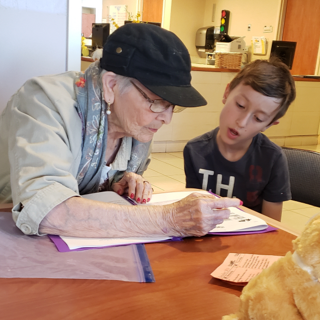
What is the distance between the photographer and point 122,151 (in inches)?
55.1

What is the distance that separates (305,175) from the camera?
5.36 ft

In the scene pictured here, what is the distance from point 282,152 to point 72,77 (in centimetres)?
94

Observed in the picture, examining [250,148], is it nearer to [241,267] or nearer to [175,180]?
[241,267]

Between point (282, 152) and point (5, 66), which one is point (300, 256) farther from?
point (5, 66)

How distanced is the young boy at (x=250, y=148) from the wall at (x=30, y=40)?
708mm

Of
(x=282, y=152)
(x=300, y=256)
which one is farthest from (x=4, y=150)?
(x=282, y=152)

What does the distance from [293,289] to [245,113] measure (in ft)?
3.89

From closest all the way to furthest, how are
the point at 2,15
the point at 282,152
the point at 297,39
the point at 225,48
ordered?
the point at 2,15 < the point at 282,152 < the point at 225,48 < the point at 297,39

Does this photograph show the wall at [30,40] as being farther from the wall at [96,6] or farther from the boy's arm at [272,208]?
the wall at [96,6]

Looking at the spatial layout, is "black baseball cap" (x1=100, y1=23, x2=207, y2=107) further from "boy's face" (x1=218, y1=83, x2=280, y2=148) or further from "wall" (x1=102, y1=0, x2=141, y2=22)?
"wall" (x1=102, y1=0, x2=141, y2=22)

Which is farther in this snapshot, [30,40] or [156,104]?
[30,40]

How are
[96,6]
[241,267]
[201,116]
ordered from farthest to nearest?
[96,6] < [201,116] < [241,267]

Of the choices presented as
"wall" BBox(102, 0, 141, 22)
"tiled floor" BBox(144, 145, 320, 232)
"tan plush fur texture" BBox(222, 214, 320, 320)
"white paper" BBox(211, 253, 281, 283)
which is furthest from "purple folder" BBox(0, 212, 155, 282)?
"wall" BBox(102, 0, 141, 22)

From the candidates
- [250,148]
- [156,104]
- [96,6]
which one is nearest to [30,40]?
[156,104]
